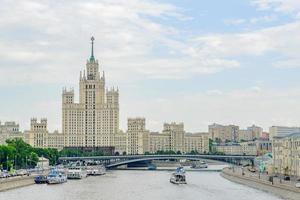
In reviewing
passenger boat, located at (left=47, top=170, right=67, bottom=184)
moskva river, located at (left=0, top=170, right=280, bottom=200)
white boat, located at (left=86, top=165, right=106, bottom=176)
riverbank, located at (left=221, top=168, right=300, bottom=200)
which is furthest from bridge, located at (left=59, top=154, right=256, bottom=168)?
moskva river, located at (left=0, top=170, right=280, bottom=200)

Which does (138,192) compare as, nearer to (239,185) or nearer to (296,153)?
(239,185)

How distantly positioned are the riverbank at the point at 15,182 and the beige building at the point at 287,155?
110ft

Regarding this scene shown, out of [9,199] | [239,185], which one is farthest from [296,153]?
[9,199]

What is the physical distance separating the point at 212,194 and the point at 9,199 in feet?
69.6

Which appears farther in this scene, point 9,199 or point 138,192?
point 138,192

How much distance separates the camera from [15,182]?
80.6 meters

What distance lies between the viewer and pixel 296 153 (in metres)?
89.2

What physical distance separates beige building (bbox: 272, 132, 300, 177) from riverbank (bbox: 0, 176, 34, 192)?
3366 cm

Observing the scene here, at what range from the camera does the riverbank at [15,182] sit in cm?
7525

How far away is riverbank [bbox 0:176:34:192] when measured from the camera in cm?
7525

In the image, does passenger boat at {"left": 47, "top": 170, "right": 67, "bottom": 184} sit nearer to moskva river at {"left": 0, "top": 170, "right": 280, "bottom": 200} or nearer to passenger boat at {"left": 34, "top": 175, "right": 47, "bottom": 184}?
passenger boat at {"left": 34, "top": 175, "right": 47, "bottom": 184}

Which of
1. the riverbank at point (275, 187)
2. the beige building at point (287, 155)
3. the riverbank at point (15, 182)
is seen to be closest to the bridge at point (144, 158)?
the beige building at point (287, 155)

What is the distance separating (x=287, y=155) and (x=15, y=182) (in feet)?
123

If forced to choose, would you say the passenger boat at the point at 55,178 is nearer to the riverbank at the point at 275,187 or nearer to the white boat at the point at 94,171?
the riverbank at the point at 275,187
